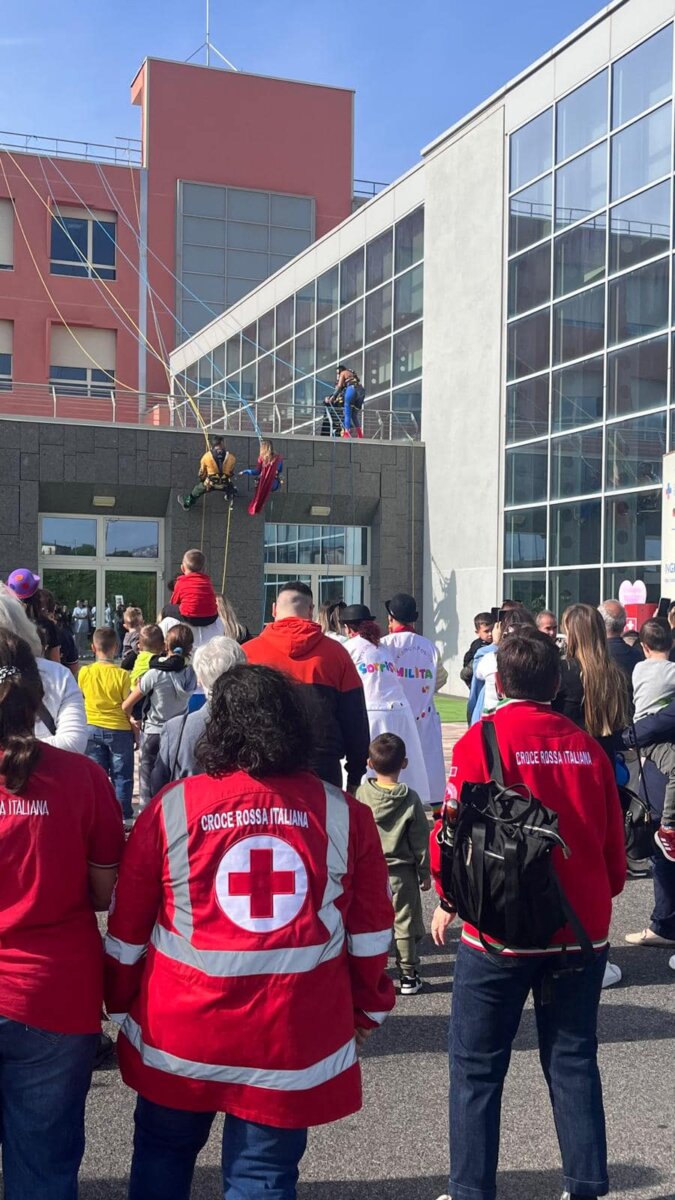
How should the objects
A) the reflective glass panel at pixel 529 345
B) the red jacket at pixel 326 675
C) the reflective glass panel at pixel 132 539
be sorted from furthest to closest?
the reflective glass panel at pixel 132 539, the reflective glass panel at pixel 529 345, the red jacket at pixel 326 675

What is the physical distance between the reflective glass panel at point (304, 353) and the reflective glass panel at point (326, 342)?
1.16ft

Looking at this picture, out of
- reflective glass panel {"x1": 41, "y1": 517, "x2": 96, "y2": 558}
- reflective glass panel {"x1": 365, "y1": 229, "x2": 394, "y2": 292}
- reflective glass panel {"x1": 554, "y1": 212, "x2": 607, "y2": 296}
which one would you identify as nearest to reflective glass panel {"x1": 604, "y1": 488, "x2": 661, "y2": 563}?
reflective glass panel {"x1": 554, "y1": 212, "x2": 607, "y2": 296}

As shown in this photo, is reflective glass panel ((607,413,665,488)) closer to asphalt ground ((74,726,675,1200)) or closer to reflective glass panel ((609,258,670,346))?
reflective glass panel ((609,258,670,346))

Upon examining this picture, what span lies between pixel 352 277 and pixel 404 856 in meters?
21.4

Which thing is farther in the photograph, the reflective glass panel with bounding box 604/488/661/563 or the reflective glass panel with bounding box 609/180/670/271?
the reflective glass panel with bounding box 604/488/661/563

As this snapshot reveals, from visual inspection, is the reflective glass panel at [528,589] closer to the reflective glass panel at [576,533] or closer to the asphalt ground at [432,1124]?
the reflective glass panel at [576,533]

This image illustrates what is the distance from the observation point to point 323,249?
86.1 feet

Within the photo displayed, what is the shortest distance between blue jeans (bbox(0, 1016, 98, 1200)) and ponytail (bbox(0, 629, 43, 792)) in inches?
21.0

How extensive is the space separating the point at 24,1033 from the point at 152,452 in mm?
18616

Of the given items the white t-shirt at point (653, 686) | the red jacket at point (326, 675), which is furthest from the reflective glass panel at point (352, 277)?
the red jacket at point (326, 675)

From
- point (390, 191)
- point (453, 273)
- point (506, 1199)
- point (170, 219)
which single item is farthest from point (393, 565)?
point (506, 1199)

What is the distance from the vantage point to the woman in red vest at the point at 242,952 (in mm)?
2330

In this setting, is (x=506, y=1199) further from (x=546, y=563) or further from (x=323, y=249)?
(x=323, y=249)

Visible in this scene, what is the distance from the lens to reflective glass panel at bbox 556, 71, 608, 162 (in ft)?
56.2
